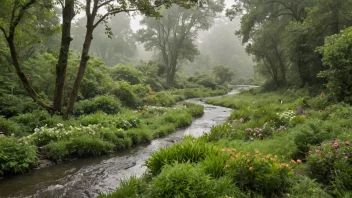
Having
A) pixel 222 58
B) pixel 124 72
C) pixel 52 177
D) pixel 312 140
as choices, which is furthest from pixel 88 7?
pixel 222 58

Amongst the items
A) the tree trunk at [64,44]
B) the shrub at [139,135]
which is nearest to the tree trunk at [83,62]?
the tree trunk at [64,44]

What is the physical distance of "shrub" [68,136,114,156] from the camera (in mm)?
8383

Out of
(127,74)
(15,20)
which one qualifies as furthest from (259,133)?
(127,74)

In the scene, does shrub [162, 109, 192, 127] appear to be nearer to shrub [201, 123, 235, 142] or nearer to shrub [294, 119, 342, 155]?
shrub [201, 123, 235, 142]

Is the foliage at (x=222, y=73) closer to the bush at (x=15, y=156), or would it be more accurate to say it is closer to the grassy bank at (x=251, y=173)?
the grassy bank at (x=251, y=173)

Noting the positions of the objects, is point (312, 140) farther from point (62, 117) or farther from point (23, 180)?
point (62, 117)

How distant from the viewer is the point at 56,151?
791cm

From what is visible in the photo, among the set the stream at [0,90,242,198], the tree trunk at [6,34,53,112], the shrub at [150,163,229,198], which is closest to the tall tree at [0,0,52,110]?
the tree trunk at [6,34,53,112]

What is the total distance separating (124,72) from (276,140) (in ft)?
58.9

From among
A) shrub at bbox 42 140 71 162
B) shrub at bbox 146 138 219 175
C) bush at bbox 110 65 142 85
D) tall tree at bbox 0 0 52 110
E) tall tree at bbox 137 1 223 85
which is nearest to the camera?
shrub at bbox 146 138 219 175

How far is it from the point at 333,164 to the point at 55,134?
26.6 feet

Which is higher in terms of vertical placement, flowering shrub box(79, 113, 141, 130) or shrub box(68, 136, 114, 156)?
flowering shrub box(79, 113, 141, 130)

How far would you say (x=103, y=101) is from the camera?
44.7 feet

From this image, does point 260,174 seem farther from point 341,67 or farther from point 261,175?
point 341,67
